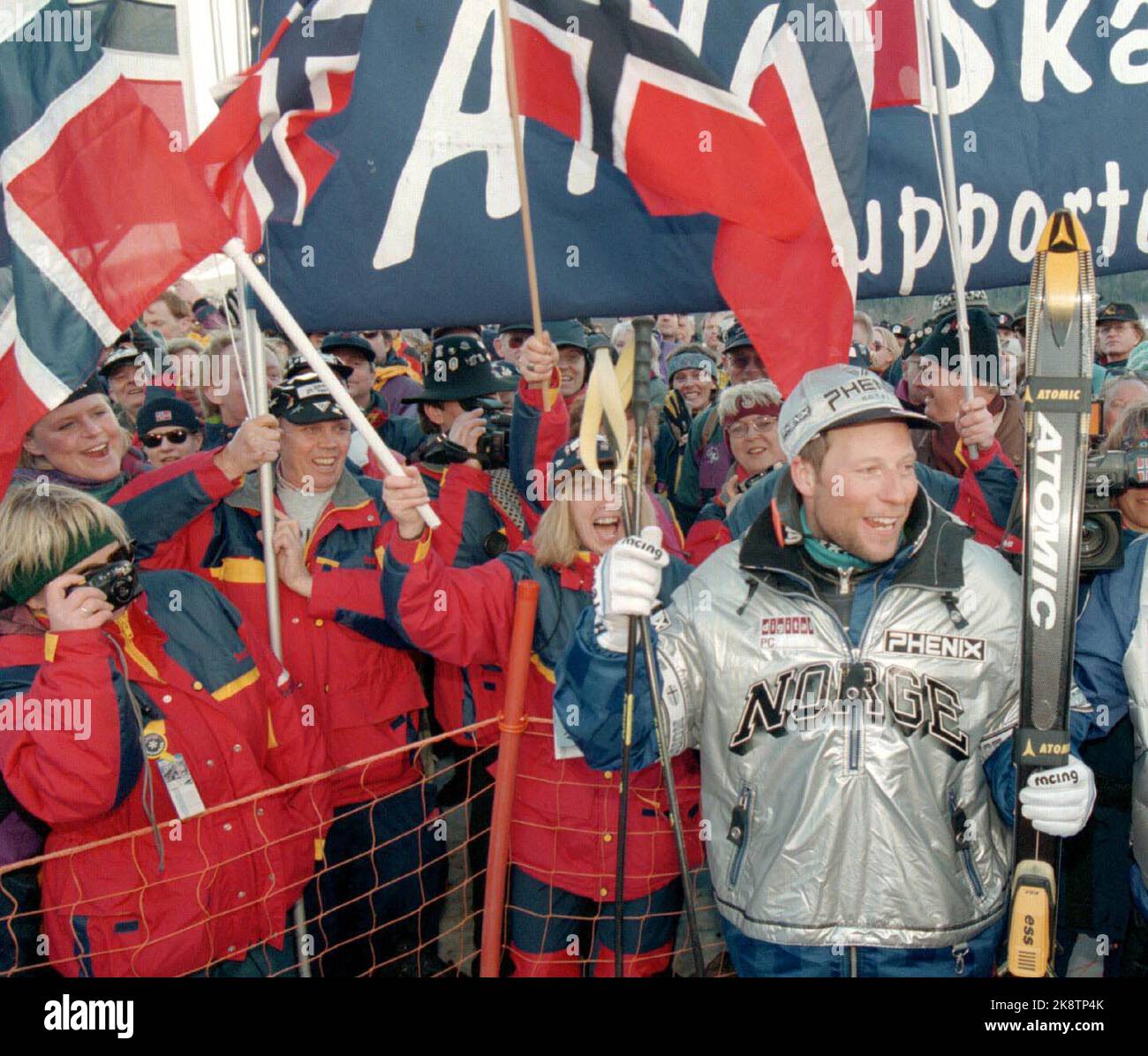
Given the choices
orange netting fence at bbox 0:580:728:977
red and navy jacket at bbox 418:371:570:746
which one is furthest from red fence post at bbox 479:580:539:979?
red and navy jacket at bbox 418:371:570:746

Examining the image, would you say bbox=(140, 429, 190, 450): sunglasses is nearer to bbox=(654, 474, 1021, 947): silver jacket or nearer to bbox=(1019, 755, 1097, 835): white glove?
bbox=(654, 474, 1021, 947): silver jacket

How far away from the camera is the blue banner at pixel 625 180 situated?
3979 mm

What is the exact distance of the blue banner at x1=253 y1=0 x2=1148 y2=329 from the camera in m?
3.98

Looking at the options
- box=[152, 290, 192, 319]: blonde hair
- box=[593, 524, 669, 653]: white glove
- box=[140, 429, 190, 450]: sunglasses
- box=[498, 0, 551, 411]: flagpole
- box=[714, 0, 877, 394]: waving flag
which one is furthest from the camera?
box=[152, 290, 192, 319]: blonde hair

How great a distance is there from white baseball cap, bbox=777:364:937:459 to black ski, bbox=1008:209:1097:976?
0.99 ft

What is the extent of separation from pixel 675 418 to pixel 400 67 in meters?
3.98

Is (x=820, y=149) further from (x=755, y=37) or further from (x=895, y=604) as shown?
(x=895, y=604)

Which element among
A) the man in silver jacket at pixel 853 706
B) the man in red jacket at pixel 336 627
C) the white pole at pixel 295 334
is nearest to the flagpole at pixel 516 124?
Result: the white pole at pixel 295 334

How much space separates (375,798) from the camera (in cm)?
424

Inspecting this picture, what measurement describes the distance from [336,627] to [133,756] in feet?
4.12

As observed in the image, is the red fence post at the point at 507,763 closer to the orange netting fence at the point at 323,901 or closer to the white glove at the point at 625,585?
the orange netting fence at the point at 323,901

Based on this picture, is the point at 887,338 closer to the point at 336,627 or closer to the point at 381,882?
the point at 336,627

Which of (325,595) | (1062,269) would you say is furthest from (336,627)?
(1062,269)

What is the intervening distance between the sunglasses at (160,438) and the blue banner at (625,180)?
5.09 ft
